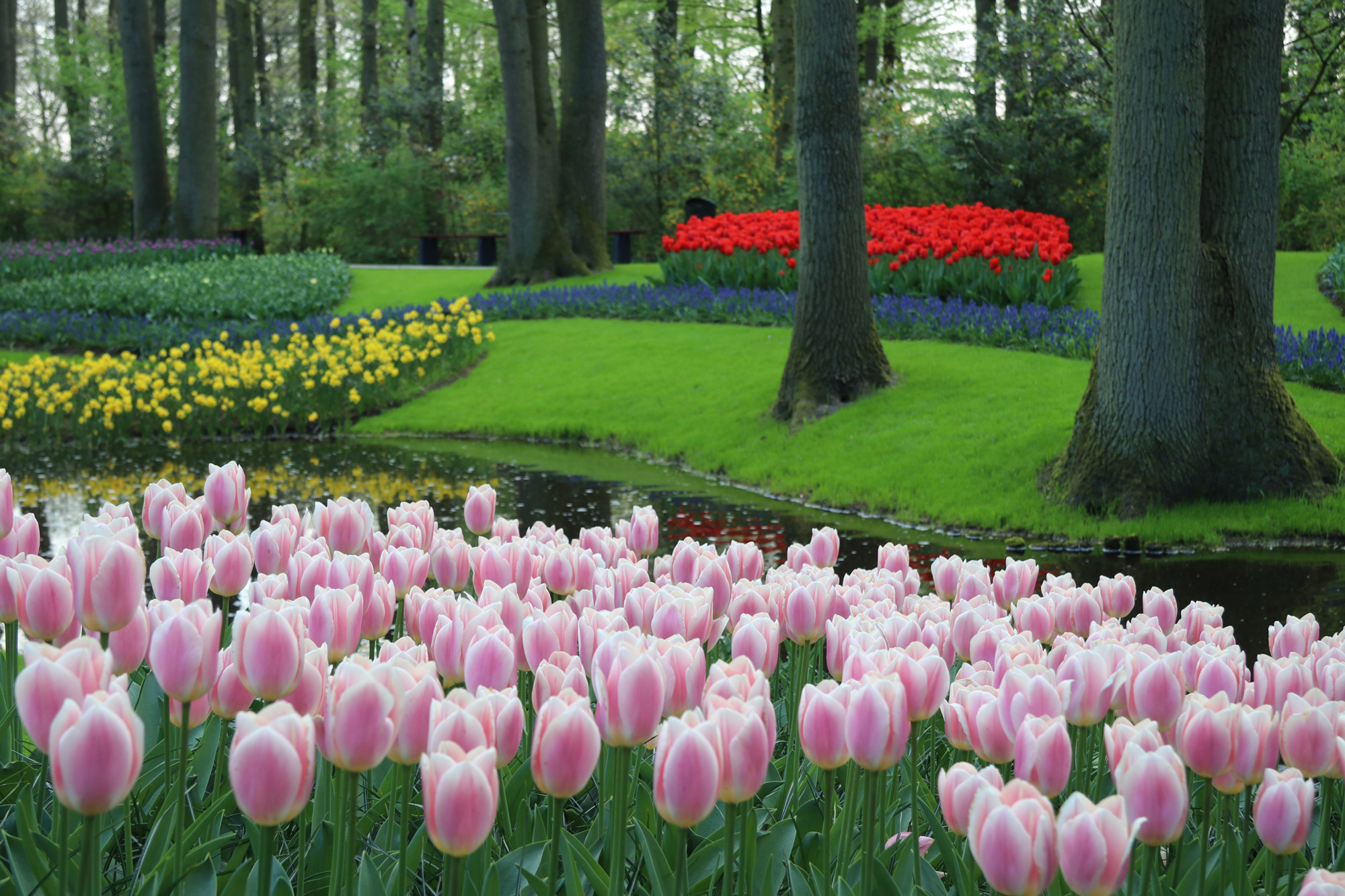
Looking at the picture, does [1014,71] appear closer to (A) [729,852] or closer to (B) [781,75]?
(B) [781,75]

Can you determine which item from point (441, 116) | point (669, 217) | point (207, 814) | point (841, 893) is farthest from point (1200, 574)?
Answer: point (441, 116)

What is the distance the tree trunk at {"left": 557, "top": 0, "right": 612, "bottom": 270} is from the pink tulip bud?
1845 cm

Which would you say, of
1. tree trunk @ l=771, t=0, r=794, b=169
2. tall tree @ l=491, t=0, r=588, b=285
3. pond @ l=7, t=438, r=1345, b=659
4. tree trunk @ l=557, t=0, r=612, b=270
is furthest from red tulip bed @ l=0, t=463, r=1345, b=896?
tree trunk @ l=771, t=0, r=794, b=169

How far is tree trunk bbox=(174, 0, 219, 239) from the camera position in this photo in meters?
21.9

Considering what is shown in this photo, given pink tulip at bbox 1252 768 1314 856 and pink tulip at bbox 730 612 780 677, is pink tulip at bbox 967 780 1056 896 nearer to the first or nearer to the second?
pink tulip at bbox 1252 768 1314 856

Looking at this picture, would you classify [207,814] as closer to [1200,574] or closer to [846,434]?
[1200,574]

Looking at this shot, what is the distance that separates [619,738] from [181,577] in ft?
3.46

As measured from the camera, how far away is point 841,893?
1.60 metres

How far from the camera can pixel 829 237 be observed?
31.7 ft

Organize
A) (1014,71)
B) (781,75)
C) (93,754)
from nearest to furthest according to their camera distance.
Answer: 1. (93,754)
2. (1014,71)
3. (781,75)

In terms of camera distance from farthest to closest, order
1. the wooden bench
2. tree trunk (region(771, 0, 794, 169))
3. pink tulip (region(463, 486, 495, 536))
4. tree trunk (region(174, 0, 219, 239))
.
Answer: the wooden bench → tree trunk (region(771, 0, 794, 169)) → tree trunk (region(174, 0, 219, 239)) → pink tulip (region(463, 486, 495, 536))

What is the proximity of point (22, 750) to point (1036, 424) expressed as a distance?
7641mm

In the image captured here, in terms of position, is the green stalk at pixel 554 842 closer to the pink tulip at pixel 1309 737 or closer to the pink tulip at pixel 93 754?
the pink tulip at pixel 93 754

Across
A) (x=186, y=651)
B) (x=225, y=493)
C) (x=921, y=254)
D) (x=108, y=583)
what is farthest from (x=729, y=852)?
(x=921, y=254)
